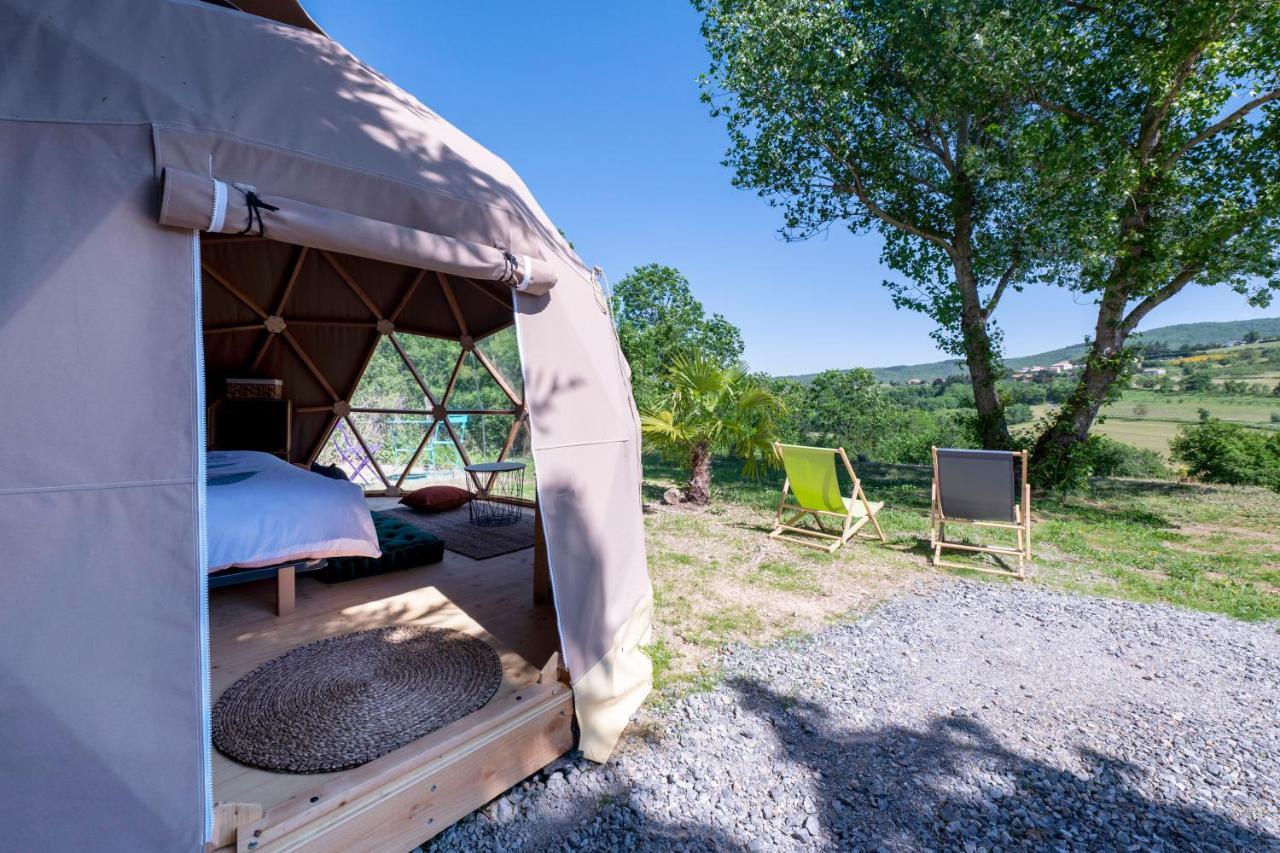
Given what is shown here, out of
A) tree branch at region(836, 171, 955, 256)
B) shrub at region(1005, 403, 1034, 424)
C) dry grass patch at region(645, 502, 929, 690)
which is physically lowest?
dry grass patch at region(645, 502, 929, 690)

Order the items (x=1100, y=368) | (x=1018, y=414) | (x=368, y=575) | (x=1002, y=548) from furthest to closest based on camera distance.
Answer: (x=1018, y=414) < (x=1100, y=368) < (x=1002, y=548) < (x=368, y=575)

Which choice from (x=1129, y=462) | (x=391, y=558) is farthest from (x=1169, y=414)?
(x=391, y=558)

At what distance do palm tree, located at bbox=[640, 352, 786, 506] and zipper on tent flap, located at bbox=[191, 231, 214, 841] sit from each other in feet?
19.2

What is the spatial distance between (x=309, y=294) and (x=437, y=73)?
16.9ft

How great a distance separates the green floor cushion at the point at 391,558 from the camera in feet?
13.4

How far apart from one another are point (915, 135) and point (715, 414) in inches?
260

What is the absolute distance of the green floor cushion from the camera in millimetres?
4074

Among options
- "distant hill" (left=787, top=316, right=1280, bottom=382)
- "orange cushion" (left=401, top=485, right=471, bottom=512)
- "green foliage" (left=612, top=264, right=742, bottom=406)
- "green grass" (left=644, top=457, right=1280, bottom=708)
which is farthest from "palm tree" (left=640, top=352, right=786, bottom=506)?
"green foliage" (left=612, top=264, right=742, bottom=406)

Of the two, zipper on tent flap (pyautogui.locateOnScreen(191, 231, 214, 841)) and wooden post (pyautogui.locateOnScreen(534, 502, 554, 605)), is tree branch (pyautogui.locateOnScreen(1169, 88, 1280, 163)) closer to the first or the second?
wooden post (pyautogui.locateOnScreen(534, 502, 554, 605))

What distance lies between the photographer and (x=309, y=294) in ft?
21.7

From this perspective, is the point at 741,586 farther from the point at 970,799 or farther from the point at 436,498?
the point at 436,498

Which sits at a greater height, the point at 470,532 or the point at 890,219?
the point at 890,219

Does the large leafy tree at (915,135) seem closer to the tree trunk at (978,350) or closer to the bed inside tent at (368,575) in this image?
the tree trunk at (978,350)

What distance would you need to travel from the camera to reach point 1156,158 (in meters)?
7.76
